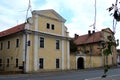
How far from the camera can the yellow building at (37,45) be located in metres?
38.8

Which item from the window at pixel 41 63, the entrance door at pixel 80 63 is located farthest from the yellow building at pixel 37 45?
the entrance door at pixel 80 63

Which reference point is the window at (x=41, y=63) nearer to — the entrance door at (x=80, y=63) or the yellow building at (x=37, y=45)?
the yellow building at (x=37, y=45)

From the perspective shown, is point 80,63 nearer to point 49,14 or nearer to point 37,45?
point 37,45

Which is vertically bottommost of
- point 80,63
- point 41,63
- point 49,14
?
point 80,63

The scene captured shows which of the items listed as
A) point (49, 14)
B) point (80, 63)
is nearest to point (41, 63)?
point (49, 14)

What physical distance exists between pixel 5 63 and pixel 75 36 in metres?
34.0

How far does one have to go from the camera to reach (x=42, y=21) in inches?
1612

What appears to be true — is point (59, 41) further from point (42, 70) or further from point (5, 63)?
point (5, 63)

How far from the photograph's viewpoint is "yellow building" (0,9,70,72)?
3875 cm

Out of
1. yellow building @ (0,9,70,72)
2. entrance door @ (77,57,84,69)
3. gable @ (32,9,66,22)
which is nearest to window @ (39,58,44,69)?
yellow building @ (0,9,70,72)

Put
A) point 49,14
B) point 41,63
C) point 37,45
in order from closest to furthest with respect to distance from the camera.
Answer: point 37,45
point 41,63
point 49,14

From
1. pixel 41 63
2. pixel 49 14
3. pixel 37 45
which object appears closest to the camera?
pixel 37 45

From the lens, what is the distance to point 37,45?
131 feet

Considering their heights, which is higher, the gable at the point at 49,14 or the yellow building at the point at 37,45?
the gable at the point at 49,14
